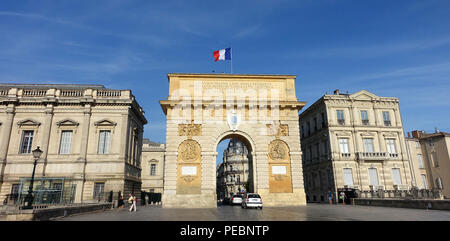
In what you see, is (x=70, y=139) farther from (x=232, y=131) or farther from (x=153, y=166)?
(x=153, y=166)

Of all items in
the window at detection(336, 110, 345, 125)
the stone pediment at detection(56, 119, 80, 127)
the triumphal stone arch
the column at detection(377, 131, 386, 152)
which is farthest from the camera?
the window at detection(336, 110, 345, 125)

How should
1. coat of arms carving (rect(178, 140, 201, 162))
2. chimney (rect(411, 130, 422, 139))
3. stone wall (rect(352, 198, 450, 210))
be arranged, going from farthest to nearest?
chimney (rect(411, 130, 422, 139))
coat of arms carving (rect(178, 140, 201, 162))
stone wall (rect(352, 198, 450, 210))

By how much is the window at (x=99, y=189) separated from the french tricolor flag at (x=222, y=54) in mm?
16617

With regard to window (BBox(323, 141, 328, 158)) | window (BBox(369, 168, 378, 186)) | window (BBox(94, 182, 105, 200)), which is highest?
window (BBox(323, 141, 328, 158))

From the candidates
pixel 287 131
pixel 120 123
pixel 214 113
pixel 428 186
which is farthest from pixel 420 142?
pixel 120 123

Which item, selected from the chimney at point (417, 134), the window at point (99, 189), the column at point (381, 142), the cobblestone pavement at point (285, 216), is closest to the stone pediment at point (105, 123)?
the window at point (99, 189)

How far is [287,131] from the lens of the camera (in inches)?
984

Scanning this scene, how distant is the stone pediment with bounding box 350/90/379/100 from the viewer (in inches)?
1363

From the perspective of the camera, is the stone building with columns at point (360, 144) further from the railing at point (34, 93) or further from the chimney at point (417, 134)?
the railing at point (34, 93)

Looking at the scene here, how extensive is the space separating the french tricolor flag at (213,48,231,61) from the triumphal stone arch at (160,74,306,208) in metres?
2.02

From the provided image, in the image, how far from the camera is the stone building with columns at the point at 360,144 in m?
32.3

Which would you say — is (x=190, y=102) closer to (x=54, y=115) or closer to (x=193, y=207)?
(x=193, y=207)

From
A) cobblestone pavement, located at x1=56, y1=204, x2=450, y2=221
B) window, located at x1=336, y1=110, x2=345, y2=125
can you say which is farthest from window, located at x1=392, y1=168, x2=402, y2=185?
cobblestone pavement, located at x1=56, y1=204, x2=450, y2=221

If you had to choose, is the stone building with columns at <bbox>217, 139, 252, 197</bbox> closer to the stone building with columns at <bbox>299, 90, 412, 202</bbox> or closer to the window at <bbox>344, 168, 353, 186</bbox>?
the stone building with columns at <bbox>299, 90, 412, 202</bbox>
